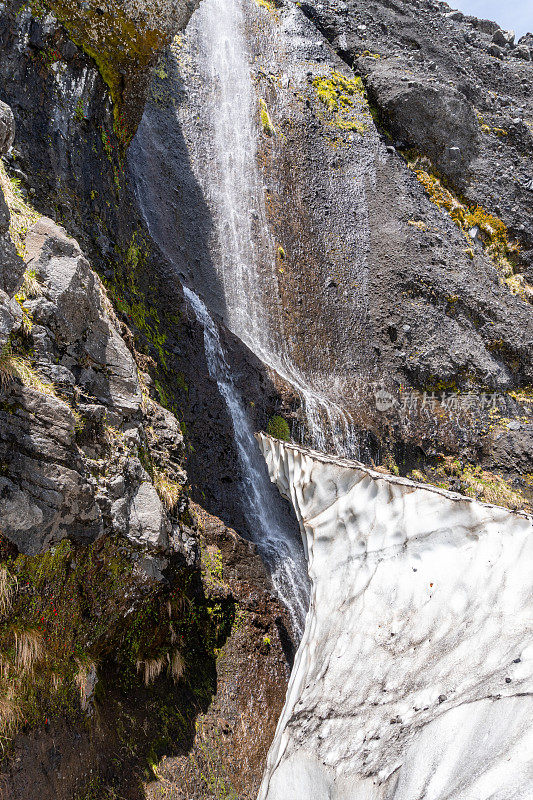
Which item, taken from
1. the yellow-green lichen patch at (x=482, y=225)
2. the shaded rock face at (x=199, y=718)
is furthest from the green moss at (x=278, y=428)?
the yellow-green lichen patch at (x=482, y=225)

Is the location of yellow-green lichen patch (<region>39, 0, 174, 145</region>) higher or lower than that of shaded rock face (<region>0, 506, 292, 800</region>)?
higher

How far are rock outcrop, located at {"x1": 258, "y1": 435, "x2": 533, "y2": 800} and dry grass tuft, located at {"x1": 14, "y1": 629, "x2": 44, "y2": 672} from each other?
2611 millimetres

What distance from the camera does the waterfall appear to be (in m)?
7.77

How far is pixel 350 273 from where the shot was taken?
13.1m

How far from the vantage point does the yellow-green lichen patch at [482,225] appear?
14.0 meters

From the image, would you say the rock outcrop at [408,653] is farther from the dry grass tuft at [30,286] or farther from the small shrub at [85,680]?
the dry grass tuft at [30,286]

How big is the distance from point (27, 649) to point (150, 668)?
6.19 ft

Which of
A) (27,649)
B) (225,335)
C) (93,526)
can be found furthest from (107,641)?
(225,335)

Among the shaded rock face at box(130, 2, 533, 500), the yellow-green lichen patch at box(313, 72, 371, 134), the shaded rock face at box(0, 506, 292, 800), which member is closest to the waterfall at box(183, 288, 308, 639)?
the shaded rock face at box(0, 506, 292, 800)

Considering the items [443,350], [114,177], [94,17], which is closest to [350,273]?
[443,350]

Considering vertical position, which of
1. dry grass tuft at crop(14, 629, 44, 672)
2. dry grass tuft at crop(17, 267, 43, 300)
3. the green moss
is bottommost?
dry grass tuft at crop(14, 629, 44, 672)

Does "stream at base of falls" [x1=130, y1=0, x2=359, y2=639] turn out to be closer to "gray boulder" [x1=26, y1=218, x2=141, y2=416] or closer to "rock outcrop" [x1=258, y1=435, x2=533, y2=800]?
"gray boulder" [x1=26, y1=218, x2=141, y2=416]

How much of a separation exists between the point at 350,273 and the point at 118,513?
9.62 m

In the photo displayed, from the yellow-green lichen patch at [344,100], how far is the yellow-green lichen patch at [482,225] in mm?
1960
